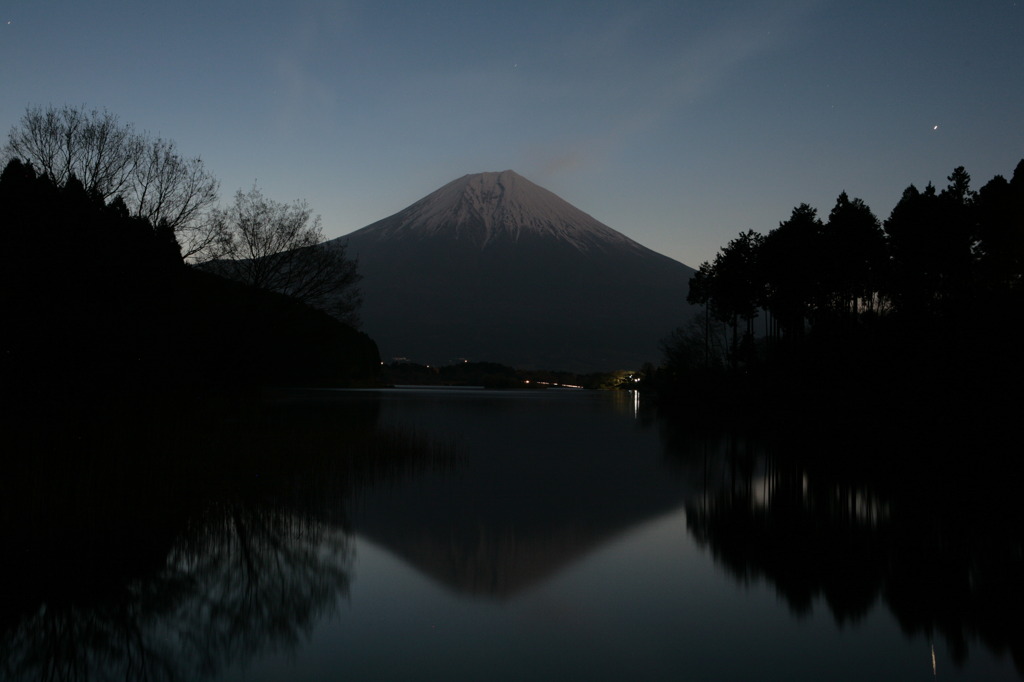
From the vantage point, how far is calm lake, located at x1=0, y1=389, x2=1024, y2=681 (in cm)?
450

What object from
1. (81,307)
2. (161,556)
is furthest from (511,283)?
(161,556)

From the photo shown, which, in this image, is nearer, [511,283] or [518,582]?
[518,582]

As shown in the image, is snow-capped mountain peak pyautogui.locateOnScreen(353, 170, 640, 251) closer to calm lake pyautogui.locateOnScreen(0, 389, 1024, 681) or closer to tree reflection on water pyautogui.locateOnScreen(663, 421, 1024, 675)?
tree reflection on water pyautogui.locateOnScreen(663, 421, 1024, 675)

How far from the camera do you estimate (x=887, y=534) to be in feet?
26.1

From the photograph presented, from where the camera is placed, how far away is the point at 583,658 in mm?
4539

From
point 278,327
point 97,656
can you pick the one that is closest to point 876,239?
point 278,327

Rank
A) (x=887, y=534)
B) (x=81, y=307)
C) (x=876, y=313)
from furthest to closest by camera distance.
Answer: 1. (x=876, y=313)
2. (x=81, y=307)
3. (x=887, y=534)

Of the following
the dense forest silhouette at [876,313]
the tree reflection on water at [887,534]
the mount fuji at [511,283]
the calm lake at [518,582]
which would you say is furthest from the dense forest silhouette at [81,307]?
the mount fuji at [511,283]

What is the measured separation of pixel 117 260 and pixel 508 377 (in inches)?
4566

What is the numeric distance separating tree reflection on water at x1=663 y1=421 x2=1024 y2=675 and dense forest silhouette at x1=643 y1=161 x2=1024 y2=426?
15.7ft

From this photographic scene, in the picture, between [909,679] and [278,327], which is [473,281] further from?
[909,679]

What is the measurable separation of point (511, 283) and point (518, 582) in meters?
167

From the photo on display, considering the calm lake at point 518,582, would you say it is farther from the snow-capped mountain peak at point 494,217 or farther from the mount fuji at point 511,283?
the snow-capped mountain peak at point 494,217

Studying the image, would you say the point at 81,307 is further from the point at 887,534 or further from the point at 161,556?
the point at 887,534
